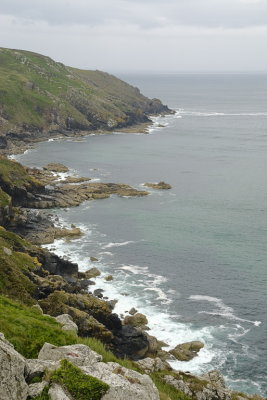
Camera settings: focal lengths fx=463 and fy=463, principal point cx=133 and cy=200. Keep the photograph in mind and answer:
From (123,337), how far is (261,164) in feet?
327

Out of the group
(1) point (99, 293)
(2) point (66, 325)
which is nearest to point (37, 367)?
(2) point (66, 325)

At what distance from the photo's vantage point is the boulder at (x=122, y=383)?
19.6m

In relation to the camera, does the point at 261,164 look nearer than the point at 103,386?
No

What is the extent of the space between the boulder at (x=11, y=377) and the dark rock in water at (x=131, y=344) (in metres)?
26.5

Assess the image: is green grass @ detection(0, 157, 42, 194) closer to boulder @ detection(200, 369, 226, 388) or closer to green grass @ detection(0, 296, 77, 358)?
green grass @ detection(0, 296, 77, 358)

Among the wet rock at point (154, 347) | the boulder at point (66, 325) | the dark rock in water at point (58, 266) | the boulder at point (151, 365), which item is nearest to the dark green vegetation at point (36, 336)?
the boulder at point (66, 325)

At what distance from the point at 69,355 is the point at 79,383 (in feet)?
10.3

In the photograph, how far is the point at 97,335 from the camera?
43844 mm

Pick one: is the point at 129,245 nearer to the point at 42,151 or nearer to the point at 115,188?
the point at 115,188

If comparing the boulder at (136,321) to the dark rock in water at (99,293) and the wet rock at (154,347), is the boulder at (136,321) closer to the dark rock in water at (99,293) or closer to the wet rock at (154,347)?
the wet rock at (154,347)

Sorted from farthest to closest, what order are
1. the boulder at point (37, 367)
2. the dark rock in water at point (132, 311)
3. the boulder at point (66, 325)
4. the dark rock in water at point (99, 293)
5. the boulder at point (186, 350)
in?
the dark rock in water at point (99, 293)
the dark rock in water at point (132, 311)
the boulder at point (186, 350)
the boulder at point (66, 325)
the boulder at point (37, 367)

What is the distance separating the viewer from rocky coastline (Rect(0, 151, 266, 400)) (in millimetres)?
31516

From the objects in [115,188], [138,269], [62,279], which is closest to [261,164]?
[115,188]

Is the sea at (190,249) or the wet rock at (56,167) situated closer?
the sea at (190,249)
